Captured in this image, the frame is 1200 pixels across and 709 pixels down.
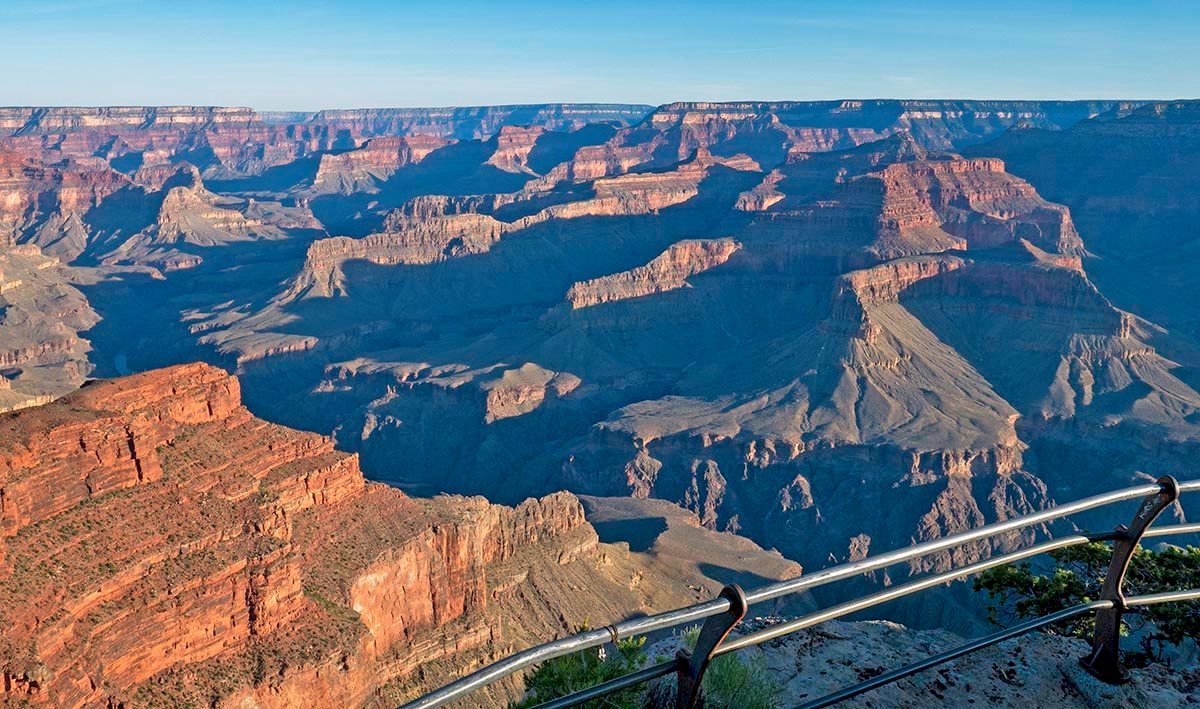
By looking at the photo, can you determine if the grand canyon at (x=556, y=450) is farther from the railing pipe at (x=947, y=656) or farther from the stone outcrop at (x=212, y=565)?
the railing pipe at (x=947, y=656)

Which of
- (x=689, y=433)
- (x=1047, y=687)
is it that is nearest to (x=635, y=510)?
(x=689, y=433)

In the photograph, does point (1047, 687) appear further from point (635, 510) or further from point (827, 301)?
point (827, 301)

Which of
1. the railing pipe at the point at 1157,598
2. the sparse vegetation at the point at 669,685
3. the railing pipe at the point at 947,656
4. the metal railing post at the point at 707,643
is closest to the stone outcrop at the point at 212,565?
the sparse vegetation at the point at 669,685

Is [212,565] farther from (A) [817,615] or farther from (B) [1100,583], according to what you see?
(A) [817,615]

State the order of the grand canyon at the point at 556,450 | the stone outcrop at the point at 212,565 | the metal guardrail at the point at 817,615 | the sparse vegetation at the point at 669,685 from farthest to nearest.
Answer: the grand canyon at the point at 556,450 → the stone outcrop at the point at 212,565 → the sparse vegetation at the point at 669,685 → the metal guardrail at the point at 817,615

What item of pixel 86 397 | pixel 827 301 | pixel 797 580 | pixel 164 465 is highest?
pixel 797 580

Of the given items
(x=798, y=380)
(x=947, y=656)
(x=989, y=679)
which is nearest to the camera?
(x=947, y=656)

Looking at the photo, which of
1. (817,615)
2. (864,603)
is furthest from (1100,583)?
(817,615)
